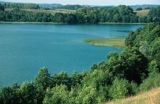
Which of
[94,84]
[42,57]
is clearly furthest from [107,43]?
[94,84]

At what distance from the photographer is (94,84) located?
27.6 m

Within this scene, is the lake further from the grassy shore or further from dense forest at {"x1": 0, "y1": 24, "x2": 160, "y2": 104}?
dense forest at {"x1": 0, "y1": 24, "x2": 160, "y2": 104}

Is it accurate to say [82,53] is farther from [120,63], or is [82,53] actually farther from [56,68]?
[120,63]

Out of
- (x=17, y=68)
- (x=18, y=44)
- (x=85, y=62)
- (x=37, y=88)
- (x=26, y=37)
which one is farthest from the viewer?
(x=26, y=37)

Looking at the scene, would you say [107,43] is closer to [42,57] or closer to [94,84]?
[42,57]

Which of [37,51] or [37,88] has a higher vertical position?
[37,88]

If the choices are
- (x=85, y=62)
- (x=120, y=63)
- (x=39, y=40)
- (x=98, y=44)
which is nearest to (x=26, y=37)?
(x=39, y=40)

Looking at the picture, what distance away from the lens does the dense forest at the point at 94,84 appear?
2261cm

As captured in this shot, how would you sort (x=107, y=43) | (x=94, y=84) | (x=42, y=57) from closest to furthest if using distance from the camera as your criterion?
1. (x=94, y=84)
2. (x=42, y=57)
3. (x=107, y=43)

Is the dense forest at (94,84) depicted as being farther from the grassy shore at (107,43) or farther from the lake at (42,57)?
the grassy shore at (107,43)

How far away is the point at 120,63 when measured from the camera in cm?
3394

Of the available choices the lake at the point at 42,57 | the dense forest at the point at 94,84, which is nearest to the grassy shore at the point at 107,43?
the lake at the point at 42,57

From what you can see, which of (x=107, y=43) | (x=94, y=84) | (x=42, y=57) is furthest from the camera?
(x=107, y=43)

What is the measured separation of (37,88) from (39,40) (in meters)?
50.7
